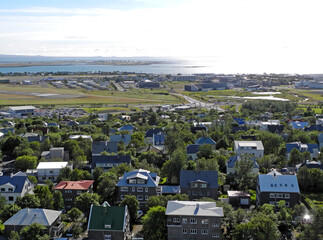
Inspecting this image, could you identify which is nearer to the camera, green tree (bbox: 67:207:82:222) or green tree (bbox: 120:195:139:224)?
green tree (bbox: 67:207:82:222)

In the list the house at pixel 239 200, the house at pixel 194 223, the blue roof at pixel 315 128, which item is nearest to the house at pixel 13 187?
the house at pixel 194 223

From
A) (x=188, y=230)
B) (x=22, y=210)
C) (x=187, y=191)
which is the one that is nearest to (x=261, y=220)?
(x=188, y=230)

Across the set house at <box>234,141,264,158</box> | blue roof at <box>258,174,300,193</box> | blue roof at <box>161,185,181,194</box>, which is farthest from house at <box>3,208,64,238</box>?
house at <box>234,141,264,158</box>

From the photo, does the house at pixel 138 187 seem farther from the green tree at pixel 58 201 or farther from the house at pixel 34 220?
the house at pixel 34 220

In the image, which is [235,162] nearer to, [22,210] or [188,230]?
[188,230]

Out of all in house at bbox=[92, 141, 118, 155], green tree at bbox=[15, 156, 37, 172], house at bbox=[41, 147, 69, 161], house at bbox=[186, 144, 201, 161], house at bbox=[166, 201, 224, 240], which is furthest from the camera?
house at bbox=[186, 144, 201, 161]

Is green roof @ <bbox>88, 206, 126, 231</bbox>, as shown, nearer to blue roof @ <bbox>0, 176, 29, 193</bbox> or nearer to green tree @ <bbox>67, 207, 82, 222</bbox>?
green tree @ <bbox>67, 207, 82, 222</bbox>
